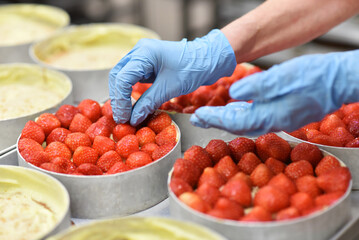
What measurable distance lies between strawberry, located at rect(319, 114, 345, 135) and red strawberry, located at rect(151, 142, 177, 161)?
580 millimetres

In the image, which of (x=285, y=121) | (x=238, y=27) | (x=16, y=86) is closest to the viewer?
Result: (x=285, y=121)

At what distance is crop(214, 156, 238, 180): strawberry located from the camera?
1510mm

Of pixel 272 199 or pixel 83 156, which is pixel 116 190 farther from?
pixel 272 199

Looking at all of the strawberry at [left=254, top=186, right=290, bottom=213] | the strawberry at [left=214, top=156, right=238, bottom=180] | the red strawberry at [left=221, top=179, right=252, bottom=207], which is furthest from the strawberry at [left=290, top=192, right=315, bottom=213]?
the strawberry at [left=214, top=156, right=238, bottom=180]

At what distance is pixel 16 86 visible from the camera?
96.7 inches

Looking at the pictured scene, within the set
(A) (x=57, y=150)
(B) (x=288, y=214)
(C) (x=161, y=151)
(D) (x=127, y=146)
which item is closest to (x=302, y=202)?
(B) (x=288, y=214)

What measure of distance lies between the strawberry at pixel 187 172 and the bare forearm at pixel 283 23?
67 cm

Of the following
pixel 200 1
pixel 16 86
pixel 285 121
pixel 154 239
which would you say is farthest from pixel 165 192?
pixel 200 1

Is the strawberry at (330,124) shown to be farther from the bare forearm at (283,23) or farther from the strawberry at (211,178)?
the strawberry at (211,178)

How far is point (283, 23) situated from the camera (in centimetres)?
202

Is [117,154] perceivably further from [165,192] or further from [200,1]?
[200,1]

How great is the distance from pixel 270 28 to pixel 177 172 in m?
0.87

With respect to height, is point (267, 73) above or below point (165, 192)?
above

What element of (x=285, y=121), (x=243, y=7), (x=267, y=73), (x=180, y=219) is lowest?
(x=243, y=7)
